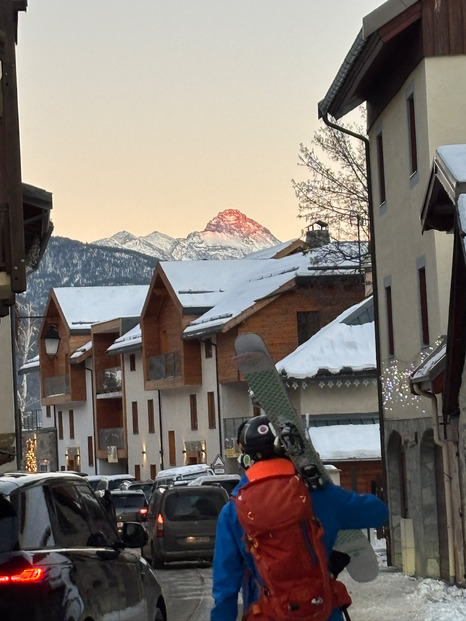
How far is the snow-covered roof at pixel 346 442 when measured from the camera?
1617 inches

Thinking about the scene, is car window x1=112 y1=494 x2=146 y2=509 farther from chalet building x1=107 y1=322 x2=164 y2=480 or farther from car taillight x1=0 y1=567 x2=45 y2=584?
car taillight x1=0 y1=567 x2=45 y2=584

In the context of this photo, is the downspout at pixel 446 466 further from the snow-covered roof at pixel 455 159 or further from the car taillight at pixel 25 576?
the car taillight at pixel 25 576

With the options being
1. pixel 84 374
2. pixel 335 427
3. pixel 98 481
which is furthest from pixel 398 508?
pixel 84 374

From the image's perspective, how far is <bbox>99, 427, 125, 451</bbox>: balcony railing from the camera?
71950 mm

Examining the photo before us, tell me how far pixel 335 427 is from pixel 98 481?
1206 centimetres

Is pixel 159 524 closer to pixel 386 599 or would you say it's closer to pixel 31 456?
pixel 386 599

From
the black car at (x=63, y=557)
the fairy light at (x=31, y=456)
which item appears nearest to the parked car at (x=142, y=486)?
the fairy light at (x=31, y=456)

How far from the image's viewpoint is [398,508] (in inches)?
1065

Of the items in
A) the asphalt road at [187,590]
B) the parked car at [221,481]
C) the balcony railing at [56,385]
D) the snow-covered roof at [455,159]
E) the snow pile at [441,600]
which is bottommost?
the asphalt road at [187,590]

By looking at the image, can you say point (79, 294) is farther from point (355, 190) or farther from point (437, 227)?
point (437, 227)

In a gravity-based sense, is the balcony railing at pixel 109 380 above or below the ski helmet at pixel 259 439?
above

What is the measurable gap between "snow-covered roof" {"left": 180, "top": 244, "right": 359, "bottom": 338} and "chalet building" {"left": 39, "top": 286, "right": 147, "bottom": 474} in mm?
10365

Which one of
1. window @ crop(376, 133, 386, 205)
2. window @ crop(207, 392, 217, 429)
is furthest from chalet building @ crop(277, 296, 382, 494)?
window @ crop(376, 133, 386, 205)

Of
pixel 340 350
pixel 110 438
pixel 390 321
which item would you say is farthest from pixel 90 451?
pixel 390 321
